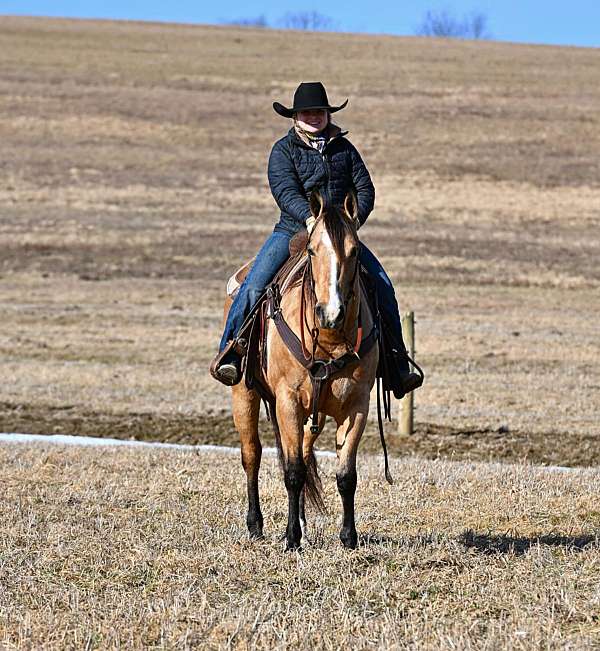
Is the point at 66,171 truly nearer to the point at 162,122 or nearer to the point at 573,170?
the point at 162,122

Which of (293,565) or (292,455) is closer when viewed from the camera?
(293,565)

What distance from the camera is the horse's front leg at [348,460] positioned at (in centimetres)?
755

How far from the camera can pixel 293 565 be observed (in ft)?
23.1

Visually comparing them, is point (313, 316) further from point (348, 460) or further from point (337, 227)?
point (348, 460)

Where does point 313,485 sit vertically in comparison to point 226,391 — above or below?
above

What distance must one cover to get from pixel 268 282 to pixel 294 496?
4.99 feet

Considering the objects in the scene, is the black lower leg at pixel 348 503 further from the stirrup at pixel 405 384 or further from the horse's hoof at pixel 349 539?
the stirrup at pixel 405 384

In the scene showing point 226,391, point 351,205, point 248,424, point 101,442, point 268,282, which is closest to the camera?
point 351,205

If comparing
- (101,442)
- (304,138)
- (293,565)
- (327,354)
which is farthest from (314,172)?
(101,442)

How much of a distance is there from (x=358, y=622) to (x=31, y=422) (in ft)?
32.4

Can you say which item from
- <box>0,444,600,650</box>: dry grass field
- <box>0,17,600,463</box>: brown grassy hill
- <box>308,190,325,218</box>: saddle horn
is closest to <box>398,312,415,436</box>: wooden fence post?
<box>0,17,600,463</box>: brown grassy hill

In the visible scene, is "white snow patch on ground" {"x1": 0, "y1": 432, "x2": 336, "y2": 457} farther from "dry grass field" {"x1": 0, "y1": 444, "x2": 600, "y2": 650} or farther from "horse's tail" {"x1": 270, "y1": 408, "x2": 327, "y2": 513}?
"horse's tail" {"x1": 270, "y1": 408, "x2": 327, "y2": 513}

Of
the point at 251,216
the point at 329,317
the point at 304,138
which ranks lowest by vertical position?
the point at 251,216

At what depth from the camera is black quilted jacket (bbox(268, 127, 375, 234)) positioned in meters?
8.12
